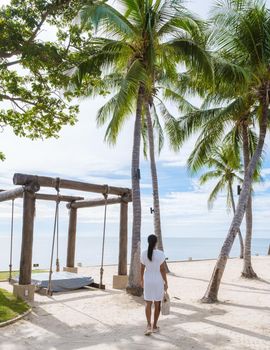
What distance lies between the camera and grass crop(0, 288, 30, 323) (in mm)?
8874

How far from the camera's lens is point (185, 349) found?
22.3 ft

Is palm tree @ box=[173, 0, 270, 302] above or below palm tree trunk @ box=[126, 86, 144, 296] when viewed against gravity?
above

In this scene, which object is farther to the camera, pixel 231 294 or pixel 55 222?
pixel 231 294

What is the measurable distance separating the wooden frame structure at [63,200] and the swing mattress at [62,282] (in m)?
1.34

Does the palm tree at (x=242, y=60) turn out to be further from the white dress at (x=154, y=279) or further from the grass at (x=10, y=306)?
the grass at (x=10, y=306)

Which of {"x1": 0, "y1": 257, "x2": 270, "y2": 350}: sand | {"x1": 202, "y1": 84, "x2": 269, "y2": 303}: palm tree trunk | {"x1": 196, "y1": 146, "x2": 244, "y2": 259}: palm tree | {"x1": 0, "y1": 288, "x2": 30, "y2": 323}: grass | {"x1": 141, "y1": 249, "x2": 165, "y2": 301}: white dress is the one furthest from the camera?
{"x1": 196, "y1": 146, "x2": 244, "y2": 259}: palm tree

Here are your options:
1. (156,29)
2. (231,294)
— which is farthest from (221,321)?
(156,29)

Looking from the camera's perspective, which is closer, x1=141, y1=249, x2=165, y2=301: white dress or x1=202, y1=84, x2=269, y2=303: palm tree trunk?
x1=141, y1=249, x2=165, y2=301: white dress

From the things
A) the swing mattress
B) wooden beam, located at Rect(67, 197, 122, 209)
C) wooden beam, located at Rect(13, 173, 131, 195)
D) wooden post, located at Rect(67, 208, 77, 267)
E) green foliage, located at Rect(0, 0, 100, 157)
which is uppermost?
green foliage, located at Rect(0, 0, 100, 157)

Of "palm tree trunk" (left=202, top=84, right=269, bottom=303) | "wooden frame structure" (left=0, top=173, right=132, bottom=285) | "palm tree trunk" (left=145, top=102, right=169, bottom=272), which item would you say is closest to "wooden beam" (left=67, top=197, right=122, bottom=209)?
"wooden frame structure" (left=0, top=173, right=132, bottom=285)

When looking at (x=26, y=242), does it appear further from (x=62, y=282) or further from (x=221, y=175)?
(x=221, y=175)

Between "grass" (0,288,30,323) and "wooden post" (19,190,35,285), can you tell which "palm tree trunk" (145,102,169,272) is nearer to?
"wooden post" (19,190,35,285)

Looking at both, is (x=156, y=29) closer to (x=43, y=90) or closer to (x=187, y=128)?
(x=43, y=90)

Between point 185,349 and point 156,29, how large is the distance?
9360 mm
